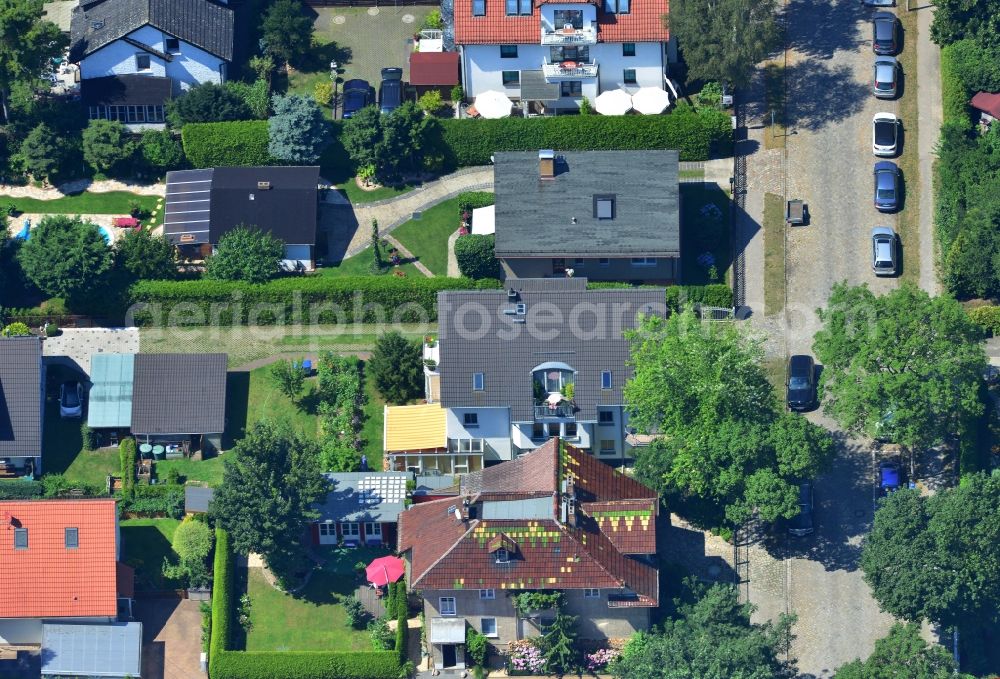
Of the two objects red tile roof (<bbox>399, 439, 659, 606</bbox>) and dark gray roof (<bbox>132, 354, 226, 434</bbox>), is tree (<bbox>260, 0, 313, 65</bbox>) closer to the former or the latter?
dark gray roof (<bbox>132, 354, 226, 434</bbox>)

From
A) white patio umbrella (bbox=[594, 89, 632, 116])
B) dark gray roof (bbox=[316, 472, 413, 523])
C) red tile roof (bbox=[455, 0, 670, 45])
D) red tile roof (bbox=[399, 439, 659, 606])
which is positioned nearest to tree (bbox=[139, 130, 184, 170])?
red tile roof (bbox=[455, 0, 670, 45])

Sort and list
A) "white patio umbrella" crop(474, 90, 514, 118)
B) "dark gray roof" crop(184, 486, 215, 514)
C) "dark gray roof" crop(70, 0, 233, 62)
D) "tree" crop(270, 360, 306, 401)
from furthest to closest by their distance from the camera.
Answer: "dark gray roof" crop(70, 0, 233, 62) < "white patio umbrella" crop(474, 90, 514, 118) < "tree" crop(270, 360, 306, 401) < "dark gray roof" crop(184, 486, 215, 514)

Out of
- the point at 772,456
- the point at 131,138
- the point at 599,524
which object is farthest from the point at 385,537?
the point at 131,138

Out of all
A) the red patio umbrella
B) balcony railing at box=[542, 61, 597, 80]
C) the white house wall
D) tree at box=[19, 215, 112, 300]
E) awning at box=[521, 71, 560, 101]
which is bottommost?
the red patio umbrella

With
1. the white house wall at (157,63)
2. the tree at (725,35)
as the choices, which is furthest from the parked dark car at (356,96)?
the tree at (725,35)

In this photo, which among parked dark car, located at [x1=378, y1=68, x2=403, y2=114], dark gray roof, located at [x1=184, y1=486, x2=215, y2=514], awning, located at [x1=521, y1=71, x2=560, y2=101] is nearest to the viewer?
dark gray roof, located at [x1=184, y1=486, x2=215, y2=514]

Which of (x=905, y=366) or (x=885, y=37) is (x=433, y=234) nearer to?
(x=885, y=37)

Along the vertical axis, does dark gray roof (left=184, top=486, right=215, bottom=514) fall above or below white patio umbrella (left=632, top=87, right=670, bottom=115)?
below
